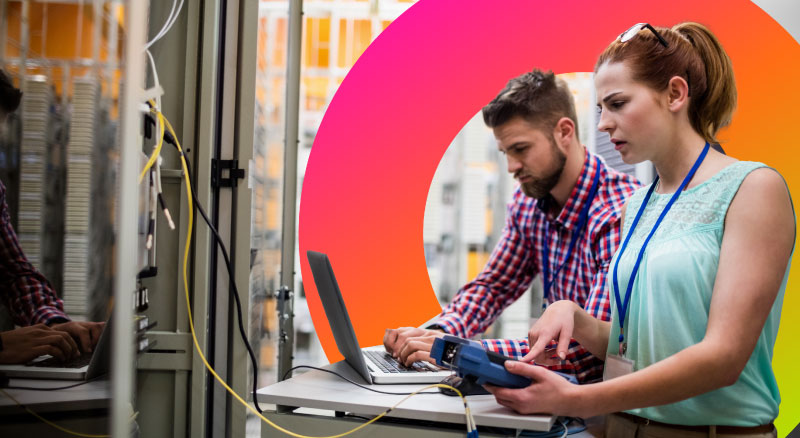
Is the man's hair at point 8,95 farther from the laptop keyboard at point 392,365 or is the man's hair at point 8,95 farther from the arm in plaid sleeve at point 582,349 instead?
the arm in plaid sleeve at point 582,349

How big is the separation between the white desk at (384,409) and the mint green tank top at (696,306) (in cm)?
27

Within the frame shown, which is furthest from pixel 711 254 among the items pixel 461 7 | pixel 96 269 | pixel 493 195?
pixel 493 195

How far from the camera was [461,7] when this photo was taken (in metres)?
2.41

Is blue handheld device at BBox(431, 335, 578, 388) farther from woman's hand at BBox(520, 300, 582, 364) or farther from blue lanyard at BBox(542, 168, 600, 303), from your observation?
blue lanyard at BBox(542, 168, 600, 303)

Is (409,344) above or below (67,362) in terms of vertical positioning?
below

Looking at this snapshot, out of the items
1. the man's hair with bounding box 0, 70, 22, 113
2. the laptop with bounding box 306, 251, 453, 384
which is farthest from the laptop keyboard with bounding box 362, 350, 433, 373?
the man's hair with bounding box 0, 70, 22, 113

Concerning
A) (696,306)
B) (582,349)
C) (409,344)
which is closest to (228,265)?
(409,344)

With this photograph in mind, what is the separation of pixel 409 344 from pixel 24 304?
0.98 m

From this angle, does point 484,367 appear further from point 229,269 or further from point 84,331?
point 229,269

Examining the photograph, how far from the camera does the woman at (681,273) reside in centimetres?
99

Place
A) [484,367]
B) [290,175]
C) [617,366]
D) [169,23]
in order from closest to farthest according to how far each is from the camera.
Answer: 1. [484,367]
2. [617,366]
3. [169,23]
4. [290,175]

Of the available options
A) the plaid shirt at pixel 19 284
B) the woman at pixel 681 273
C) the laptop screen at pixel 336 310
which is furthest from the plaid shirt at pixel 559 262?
the plaid shirt at pixel 19 284

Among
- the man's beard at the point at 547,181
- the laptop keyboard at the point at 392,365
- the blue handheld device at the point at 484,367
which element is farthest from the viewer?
the man's beard at the point at 547,181

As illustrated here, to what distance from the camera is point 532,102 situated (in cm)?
226
